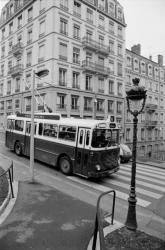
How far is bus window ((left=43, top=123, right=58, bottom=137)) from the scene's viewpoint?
11141mm

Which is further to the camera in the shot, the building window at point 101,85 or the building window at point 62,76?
the building window at point 101,85

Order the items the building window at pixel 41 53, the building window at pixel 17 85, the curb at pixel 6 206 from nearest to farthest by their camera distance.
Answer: the curb at pixel 6 206, the building window at pixel 41 53, the building window at pixel 17 85

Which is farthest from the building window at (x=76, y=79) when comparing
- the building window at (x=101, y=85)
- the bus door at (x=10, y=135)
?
the bus door at (x=10, y=135)

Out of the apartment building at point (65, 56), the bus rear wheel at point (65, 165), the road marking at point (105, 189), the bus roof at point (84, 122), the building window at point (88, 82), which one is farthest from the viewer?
the building window at point (88, 82)

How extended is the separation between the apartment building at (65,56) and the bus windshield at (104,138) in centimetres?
1558

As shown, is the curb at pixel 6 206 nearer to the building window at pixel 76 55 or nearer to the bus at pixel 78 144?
the bus at pixel 78 144

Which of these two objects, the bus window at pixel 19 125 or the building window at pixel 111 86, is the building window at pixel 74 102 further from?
the bus window at pixel 19 125

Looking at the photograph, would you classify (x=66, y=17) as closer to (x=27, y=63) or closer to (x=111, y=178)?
(x=27, y=63)

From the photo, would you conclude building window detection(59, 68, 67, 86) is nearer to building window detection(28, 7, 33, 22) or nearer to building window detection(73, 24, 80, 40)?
building window detection(73, 24, 80, 40)

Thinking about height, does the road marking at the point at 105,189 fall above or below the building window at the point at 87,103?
below

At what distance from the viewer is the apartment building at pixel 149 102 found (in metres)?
36.9

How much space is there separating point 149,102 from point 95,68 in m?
18.9

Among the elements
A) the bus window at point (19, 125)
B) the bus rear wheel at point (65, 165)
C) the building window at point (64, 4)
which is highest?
the building window at point (64, 4)

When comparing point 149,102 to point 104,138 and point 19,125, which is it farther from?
point 104,138
